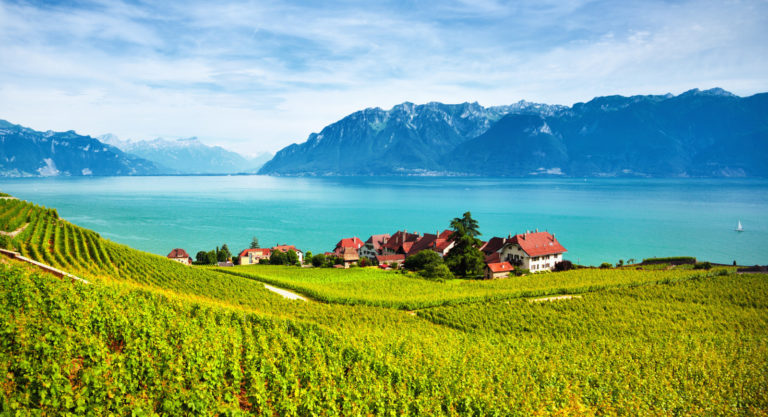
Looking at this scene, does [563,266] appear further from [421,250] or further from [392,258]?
[392,258]

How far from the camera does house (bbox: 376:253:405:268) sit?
6847cm

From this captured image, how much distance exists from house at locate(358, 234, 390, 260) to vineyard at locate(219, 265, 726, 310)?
2565 cm

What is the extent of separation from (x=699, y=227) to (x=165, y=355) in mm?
140393

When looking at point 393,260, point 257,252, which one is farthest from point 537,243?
point 257,252

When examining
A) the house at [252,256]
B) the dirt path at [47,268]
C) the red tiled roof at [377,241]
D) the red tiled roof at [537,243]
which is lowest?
the house at [252,256]

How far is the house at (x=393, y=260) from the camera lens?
225 feet

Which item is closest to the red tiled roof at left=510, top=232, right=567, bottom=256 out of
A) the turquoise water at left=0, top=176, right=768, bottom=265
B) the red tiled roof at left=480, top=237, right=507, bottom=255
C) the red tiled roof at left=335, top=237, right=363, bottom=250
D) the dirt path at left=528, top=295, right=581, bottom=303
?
the red tiled roof at left=480, top=237, right=507, bottom=255

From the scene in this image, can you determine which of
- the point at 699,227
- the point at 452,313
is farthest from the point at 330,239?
the point at 699,227

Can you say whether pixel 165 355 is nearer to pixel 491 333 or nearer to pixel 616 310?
pixel 491 333

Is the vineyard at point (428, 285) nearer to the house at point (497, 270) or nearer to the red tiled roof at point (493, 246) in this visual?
the house at point (497, 270)

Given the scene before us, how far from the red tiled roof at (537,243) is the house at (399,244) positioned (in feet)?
64.1

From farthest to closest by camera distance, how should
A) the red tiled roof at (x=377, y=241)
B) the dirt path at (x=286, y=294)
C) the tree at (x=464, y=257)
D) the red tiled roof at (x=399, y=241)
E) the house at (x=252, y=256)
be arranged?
1. the red tiled roof at (x=377, y=241)
2. the house at (x=252, y=256)
3. the red tiled roof at (x=399, y=241)
4. the tree at (x=464, y=257)
5. the dirt path at (x=286, y=294)

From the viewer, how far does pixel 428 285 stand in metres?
47.2

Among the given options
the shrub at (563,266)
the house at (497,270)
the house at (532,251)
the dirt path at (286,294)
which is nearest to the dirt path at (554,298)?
the house at (497,270)
